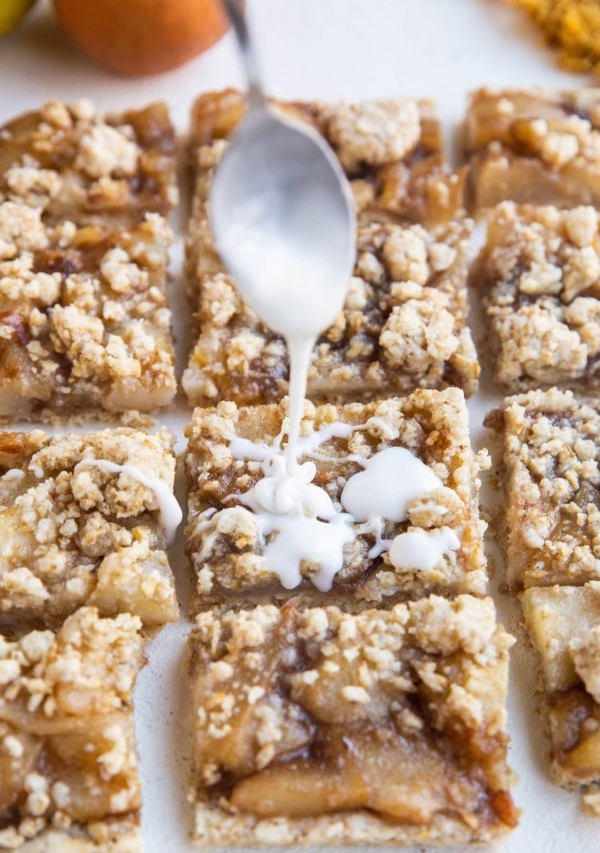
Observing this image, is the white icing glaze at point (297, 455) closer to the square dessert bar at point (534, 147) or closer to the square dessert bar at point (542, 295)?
the square dessert bar at point (542, 295)

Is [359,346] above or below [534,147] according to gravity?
below

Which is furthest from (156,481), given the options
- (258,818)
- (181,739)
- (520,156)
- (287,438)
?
(520,156)

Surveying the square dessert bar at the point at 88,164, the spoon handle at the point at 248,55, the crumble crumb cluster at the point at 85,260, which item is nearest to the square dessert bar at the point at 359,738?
the crumble crumb cluster at the point at 85,260

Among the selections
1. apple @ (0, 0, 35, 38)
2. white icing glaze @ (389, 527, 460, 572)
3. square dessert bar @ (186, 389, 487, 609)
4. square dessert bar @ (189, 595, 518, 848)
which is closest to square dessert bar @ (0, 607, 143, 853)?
square dessert bar @ (189, 595, 518, 848)

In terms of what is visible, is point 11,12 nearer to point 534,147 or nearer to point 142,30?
point 142,30

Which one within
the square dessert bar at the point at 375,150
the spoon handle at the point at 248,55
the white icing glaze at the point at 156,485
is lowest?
the white icing glaze at the point at 156,485

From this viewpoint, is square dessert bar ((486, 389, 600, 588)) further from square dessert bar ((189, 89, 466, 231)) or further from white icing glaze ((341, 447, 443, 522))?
square dessert bar ((189, 89, 466, 231))

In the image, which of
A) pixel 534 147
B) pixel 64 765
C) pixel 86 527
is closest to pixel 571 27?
pixel 534 147
